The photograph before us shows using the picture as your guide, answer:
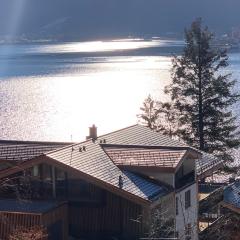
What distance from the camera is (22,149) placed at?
63.4 feet

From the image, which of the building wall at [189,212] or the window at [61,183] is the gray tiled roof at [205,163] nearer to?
the building wall at [189,212]

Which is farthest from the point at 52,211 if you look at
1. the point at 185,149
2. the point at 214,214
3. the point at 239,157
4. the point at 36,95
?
the point at 36,95

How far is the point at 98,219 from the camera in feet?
53.2

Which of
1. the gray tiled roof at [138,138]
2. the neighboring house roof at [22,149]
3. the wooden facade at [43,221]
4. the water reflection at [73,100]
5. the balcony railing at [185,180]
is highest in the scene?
the water reflection at [73,100]

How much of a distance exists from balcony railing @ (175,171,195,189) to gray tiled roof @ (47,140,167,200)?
3.45ft

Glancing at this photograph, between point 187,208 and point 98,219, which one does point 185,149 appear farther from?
point 98,219

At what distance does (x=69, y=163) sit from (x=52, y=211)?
1426 millimetres

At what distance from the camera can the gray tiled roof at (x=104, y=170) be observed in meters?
16.0

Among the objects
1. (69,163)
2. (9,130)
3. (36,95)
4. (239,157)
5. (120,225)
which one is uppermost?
(36,95)

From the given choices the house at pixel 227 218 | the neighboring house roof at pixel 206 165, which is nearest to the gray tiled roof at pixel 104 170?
the house at pixel 227 218

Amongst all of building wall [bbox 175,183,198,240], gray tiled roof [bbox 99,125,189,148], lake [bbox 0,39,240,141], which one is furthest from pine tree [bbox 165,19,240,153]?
building wall [bbox 175,183,198,240]

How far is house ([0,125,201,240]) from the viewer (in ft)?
51.7

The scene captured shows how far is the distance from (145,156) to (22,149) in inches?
139

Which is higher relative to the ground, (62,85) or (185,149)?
(62,85)
